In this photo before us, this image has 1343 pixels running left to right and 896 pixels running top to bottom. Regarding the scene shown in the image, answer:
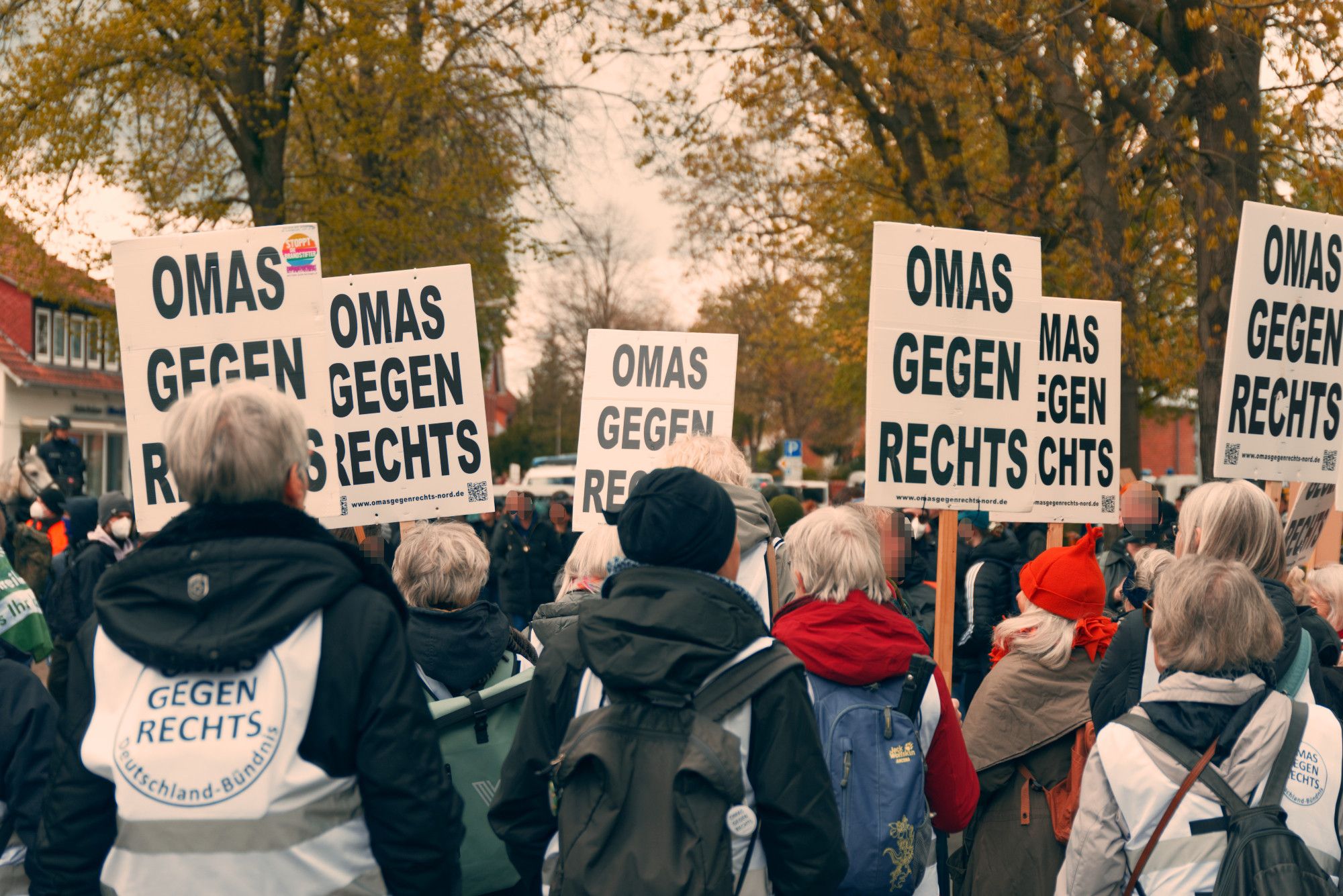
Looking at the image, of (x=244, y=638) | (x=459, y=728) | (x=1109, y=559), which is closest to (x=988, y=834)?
(x=459, y=728)

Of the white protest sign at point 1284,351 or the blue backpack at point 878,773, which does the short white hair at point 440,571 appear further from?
the white protest sign at point 1284,351

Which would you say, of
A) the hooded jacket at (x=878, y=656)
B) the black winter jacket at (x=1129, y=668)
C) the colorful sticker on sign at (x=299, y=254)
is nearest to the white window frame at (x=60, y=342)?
the colorful sticker on sign at (x=299, y=254)

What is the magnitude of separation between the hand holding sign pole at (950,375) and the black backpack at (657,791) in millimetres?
3287

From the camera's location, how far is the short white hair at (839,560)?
3537 mm

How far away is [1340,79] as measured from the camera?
10664mm

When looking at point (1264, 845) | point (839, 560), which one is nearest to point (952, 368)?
point (839, 560)

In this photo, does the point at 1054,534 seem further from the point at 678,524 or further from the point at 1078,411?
the point at 678,524

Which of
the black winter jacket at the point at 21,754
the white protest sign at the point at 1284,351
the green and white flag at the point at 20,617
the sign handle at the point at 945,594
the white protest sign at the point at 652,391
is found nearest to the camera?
the black winter jacket at the point at 21,754

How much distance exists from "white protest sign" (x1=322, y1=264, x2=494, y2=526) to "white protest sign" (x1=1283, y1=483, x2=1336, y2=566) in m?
3.76

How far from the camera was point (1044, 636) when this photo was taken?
4.39 meters

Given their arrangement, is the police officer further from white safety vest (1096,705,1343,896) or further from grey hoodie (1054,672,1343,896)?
white safety vest (1096,705,1343,896)

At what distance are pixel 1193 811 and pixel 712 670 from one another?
1.16 meters

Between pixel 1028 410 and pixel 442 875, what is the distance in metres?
4.33

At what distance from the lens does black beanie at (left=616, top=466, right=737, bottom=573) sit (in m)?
2.76
